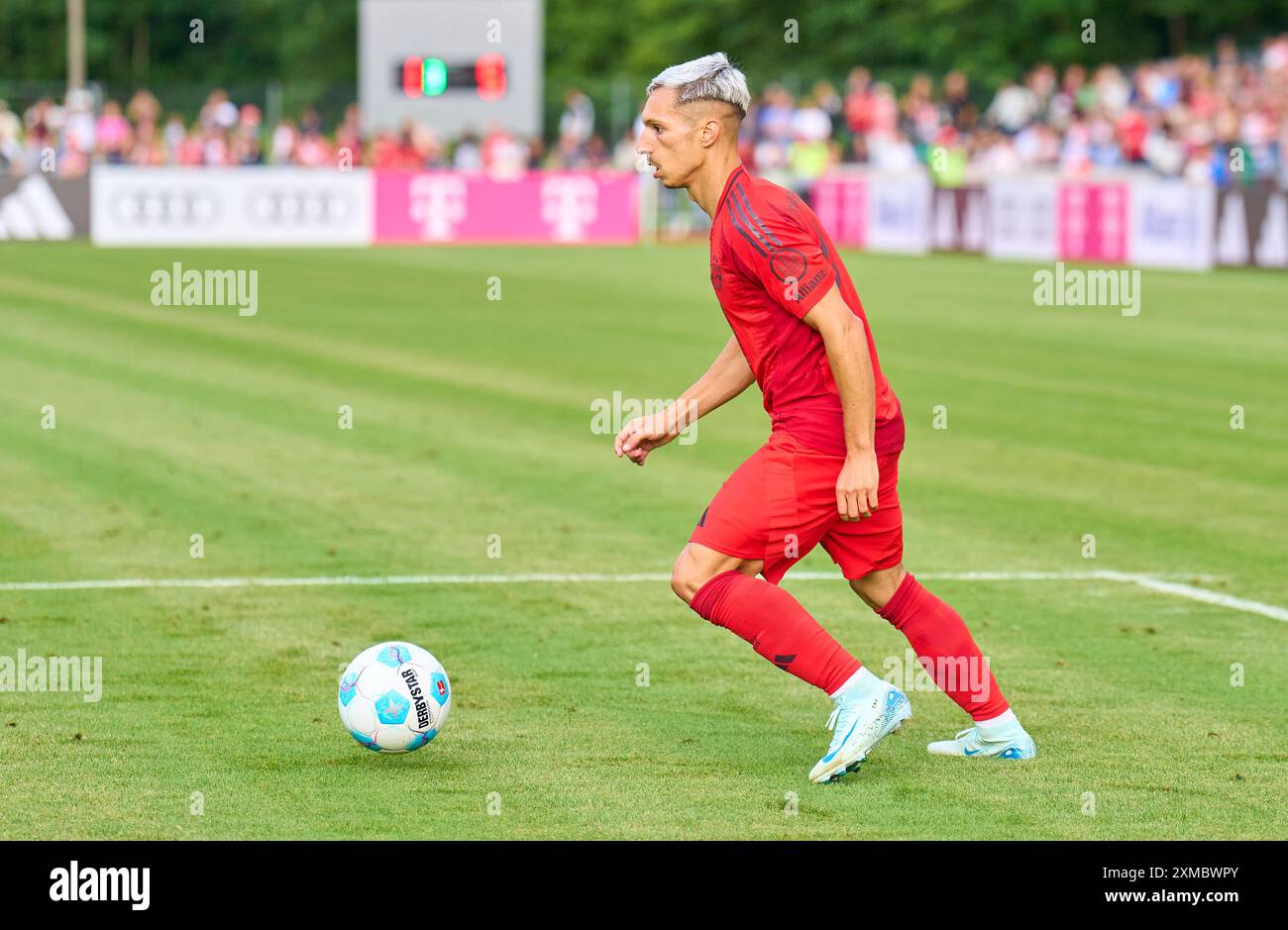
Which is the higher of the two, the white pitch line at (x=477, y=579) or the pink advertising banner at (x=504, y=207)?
the pink advertising banner at (x=504, y=207)

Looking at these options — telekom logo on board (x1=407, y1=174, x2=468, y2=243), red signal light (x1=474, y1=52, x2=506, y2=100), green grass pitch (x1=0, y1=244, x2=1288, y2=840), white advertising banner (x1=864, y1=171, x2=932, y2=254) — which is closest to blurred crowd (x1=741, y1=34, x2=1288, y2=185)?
white advertising banner (x1=864, y1=171, x2=932, y2=254)

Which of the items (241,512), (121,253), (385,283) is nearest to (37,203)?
(121,253)

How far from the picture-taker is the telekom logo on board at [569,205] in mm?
40969

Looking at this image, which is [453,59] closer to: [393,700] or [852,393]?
[393,700]

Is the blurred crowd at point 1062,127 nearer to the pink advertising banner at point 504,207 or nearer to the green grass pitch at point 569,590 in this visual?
the pink advertising banner at point 504,207

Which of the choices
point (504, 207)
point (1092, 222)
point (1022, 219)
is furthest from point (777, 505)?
point (504, 207)

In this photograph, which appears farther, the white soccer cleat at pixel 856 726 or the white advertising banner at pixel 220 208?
the white advertising banner at pixel 220 208

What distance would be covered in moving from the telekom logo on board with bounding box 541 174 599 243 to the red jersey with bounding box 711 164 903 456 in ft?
114

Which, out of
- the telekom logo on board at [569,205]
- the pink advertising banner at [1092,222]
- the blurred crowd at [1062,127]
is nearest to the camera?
the pink advertising banner at [1092,222]

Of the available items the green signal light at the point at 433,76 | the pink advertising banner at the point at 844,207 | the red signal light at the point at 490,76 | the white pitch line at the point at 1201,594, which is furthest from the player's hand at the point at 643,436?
the red signal light at the point at 490,76

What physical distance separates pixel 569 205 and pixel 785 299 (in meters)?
35.5

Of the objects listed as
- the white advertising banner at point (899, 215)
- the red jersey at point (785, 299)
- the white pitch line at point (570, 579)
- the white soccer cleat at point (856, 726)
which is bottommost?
the white soccer cleat at point (856, 726)

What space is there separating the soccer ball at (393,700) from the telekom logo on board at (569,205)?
34461mm

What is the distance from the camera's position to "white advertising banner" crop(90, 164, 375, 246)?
3700 cm
